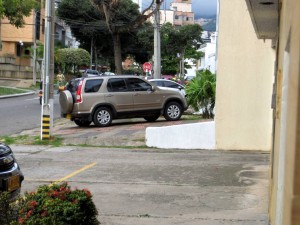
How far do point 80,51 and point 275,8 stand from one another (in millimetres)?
49792

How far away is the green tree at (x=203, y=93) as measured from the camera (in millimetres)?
17156

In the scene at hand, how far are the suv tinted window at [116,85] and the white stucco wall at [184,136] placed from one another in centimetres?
422

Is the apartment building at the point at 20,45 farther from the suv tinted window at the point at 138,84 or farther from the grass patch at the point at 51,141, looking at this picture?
the grass patch at the point at 51,141

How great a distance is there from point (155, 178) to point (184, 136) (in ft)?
14.0

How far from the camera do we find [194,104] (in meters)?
17.6

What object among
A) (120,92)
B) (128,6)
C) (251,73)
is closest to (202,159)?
(251,73)

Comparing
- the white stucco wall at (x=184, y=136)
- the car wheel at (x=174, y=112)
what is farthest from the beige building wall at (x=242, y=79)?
the car wheel at (x=174, y=112)

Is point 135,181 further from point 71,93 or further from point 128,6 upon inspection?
point 128,6

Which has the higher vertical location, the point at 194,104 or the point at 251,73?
the point at 251,73

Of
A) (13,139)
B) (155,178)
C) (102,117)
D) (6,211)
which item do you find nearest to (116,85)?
(102,117)

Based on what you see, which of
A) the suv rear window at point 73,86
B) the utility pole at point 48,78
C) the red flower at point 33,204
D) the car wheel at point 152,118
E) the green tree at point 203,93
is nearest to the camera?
the red flower at point 33,204

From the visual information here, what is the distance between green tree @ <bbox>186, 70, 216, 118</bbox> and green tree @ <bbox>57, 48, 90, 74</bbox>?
36.6 metres

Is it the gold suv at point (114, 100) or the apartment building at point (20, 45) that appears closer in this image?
the gold suv at point (114, 100)

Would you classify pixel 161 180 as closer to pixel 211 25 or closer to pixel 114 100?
pixel 114 100
